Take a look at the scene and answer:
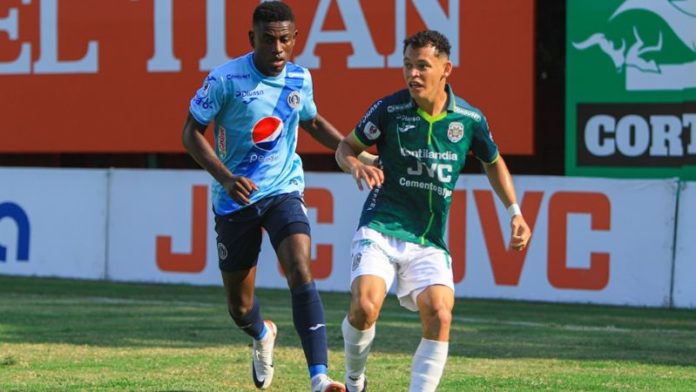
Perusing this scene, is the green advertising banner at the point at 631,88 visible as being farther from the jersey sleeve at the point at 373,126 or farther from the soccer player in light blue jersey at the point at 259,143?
the jersey sleeve at the point at 373,126

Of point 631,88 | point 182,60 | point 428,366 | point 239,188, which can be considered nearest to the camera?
point 428,366

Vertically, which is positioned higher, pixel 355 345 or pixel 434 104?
pixel 434 104

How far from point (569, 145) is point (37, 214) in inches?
284

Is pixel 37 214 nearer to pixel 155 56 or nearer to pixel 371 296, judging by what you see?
pixel 155 56

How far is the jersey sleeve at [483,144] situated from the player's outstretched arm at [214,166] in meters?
1.31

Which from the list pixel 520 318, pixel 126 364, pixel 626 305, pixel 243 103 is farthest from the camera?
pixel 626 305

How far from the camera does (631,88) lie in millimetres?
16766

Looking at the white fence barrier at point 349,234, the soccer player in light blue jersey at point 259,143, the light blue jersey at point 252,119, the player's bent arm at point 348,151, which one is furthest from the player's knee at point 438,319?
the white fence barrier at point 349,234

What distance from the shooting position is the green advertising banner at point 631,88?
54.0 feet

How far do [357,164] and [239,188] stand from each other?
0.93 m

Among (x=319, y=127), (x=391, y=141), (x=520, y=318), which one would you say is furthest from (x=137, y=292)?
(x=391, y=141)

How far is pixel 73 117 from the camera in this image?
20.4 meters

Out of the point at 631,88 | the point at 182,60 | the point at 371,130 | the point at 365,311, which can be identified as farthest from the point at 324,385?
the point at 182,60

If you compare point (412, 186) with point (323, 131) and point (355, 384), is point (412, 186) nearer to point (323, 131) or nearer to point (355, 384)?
point (355, 384)
